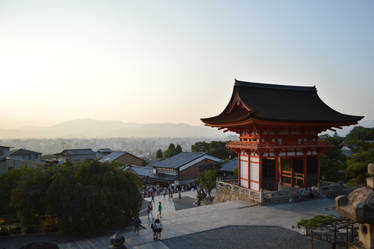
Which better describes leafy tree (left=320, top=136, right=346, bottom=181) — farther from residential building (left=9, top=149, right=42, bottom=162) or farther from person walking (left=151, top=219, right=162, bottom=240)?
residential building (left=9, top=149, right=42, bottom=162)

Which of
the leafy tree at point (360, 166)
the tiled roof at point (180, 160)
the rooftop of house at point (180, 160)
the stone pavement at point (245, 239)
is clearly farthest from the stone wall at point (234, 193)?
the tiled roof at point (180, 160)

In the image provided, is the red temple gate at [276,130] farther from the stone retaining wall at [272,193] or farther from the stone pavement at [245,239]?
the stone pavement at [245,239]

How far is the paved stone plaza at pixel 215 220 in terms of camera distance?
560 inches

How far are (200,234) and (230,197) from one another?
1017 centimetres

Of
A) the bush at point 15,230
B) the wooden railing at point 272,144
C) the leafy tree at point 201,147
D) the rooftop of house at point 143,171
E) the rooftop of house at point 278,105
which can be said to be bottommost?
the rooftop of house at point 143,171

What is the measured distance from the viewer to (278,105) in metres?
24.2

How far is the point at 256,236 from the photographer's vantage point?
1358 cm

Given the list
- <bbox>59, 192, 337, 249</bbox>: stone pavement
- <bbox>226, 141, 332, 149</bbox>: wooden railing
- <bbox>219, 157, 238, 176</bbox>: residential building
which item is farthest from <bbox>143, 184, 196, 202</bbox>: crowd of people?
<bbox>59, 192, 337, 249</bbox>: stone pavement

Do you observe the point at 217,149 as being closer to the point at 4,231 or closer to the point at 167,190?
the point at 167,190

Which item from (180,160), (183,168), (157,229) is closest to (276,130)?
(157,229)

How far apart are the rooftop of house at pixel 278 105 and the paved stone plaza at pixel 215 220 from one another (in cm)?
659

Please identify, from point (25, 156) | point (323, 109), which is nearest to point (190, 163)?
point (323, 109)

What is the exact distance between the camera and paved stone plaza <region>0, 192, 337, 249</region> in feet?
46.7

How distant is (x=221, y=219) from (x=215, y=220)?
43 centimetres
